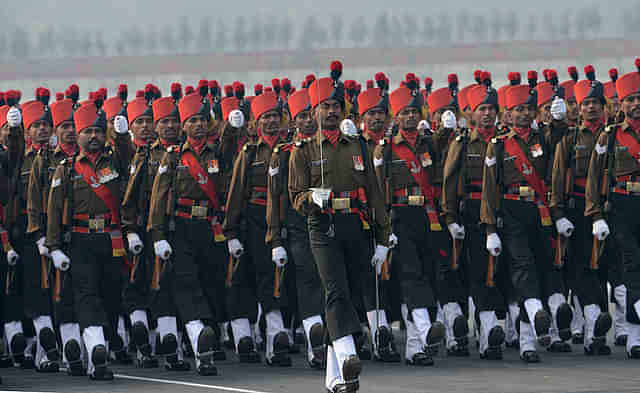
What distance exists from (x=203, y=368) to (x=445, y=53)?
107 ft

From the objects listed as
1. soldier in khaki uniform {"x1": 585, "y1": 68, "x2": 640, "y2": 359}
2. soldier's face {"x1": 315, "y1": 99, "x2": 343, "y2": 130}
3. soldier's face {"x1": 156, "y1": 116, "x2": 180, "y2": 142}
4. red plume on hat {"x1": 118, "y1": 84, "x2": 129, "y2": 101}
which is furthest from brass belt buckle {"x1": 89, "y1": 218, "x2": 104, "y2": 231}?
soldier in khaki uniform {"x1": 585, "y1": 68, "x2": 640, "y2": 359}

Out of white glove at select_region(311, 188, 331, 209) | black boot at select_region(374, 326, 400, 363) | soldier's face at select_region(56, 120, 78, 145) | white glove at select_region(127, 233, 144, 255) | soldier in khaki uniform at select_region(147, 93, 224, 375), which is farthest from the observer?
soldier's face at select_region(56, 120, 78, 145)

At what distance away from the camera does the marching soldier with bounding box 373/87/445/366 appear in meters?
12.4

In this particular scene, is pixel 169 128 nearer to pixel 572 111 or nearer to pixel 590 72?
pixel 590 72

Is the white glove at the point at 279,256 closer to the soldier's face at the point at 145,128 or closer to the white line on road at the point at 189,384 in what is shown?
A: the white line on road at the point at 189,384

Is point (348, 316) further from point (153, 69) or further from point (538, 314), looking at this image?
point (153, 69)

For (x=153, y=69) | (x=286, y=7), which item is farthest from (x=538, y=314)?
(x=153, y=69)

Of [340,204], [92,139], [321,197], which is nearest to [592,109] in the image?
[340,204]

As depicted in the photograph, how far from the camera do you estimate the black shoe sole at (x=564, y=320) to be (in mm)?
12383

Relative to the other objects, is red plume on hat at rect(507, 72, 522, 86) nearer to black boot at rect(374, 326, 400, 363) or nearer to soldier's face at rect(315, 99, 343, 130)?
black boot at rect(374, 326, 400, 363)

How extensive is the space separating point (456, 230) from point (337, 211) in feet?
10.3

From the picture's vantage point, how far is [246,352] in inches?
502

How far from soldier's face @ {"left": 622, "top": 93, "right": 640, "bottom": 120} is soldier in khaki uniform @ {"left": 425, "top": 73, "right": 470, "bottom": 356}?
168cm

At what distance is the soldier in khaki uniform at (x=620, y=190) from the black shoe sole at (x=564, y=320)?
50cm
